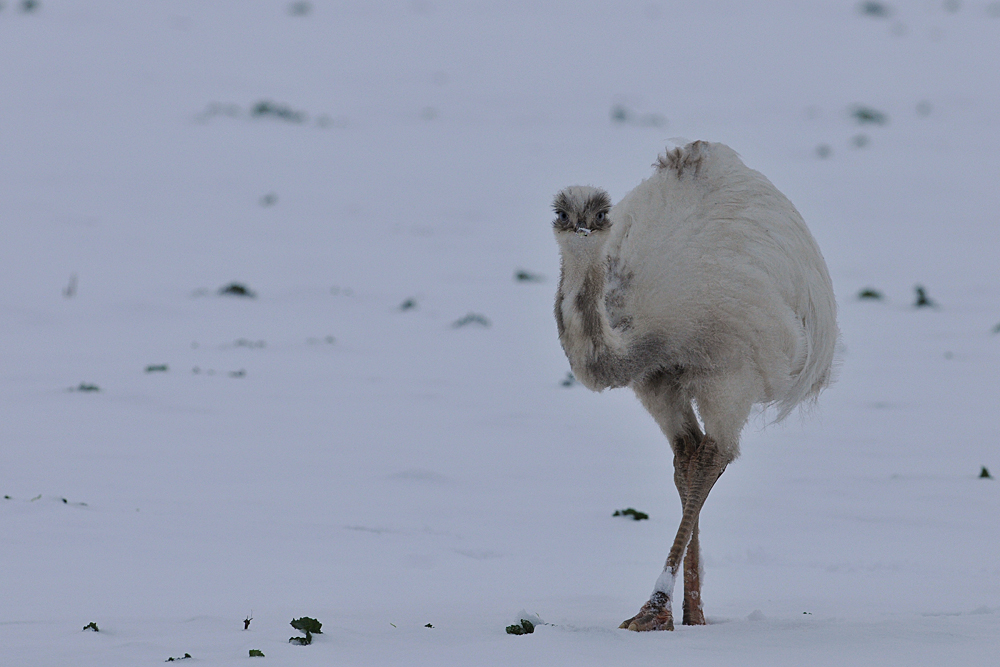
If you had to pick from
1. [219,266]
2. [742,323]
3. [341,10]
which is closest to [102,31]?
[341,10]

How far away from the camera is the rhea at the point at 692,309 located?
15.7ft

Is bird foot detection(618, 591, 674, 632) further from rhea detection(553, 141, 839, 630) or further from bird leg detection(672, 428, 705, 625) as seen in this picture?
bird leg detection(672, 428, 705, 625)

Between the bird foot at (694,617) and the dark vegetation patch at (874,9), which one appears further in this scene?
the dark vegetation patch at (874,9)

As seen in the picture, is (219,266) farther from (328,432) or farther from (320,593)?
(320,593)

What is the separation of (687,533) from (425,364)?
17.5ft

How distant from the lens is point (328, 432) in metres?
8.12

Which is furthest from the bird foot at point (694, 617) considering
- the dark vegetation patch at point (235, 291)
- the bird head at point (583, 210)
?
the dark vegetation patch at point (235, 291)

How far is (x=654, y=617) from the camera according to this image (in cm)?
477

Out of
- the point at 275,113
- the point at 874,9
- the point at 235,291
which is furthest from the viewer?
the point at 874,9

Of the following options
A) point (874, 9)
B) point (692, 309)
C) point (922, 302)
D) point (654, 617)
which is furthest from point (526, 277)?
point (874, 9)

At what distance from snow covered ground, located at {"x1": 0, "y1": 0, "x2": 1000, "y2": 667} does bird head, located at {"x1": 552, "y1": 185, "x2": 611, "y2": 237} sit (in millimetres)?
1387

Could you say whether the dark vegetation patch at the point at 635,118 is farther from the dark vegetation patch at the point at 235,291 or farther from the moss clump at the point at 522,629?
the moss clump at the point at 522,629

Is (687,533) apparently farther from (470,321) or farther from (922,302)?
(922,302)

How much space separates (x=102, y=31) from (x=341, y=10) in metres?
5.42
